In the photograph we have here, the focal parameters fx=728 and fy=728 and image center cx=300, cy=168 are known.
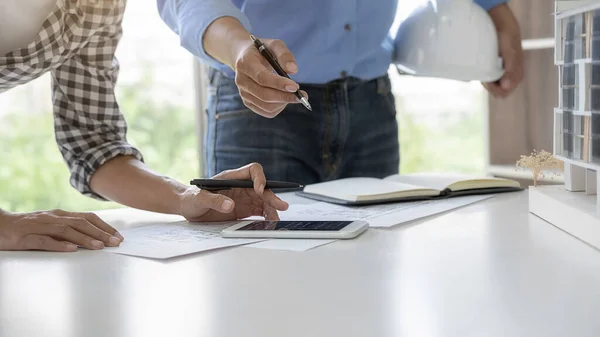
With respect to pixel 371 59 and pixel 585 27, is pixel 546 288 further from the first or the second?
pixel 371 59

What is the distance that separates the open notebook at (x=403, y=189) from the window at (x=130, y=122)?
2312mm

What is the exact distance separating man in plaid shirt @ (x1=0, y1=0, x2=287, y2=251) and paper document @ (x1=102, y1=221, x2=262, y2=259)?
28 mm

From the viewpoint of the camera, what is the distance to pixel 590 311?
0.61 m

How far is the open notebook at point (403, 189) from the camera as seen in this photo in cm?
128

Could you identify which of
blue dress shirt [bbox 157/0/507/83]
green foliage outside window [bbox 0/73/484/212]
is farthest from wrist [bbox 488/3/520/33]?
green foliage outside window [bbox 0/73/484/212]

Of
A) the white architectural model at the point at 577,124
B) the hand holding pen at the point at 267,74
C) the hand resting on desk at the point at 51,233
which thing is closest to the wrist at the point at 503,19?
the white architectural model at the point at 577,124

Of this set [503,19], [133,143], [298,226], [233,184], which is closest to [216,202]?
[233,184]

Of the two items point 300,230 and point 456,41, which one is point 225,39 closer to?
point 300,230

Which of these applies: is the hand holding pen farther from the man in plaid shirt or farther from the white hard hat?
the white hard hat

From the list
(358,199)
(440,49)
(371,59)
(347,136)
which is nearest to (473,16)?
(440,49)

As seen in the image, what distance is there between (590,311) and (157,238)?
23.6 inches

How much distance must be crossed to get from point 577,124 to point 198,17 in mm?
689

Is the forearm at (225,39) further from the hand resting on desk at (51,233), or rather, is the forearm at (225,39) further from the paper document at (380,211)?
the hand resting on desk at (51,233)

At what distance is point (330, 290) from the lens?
71 centimetres
